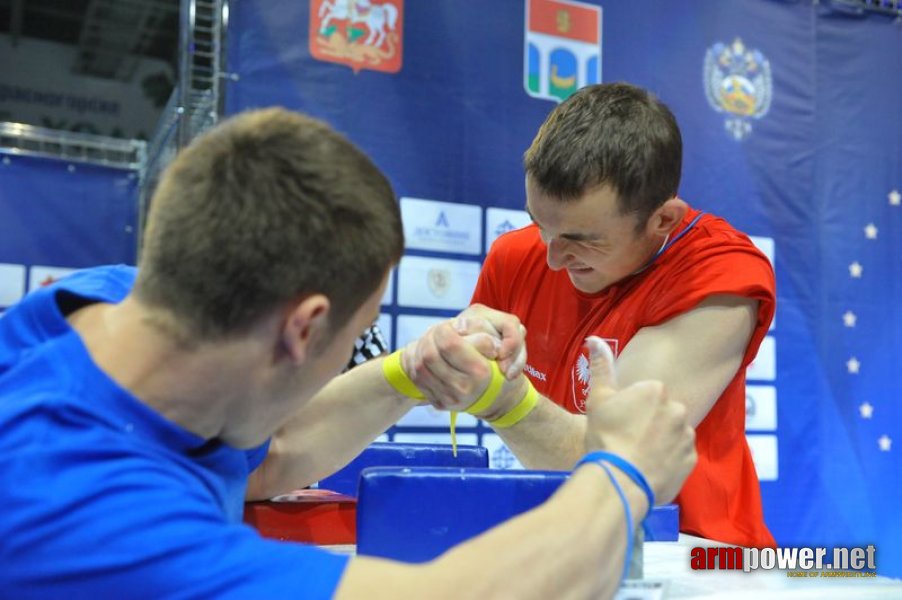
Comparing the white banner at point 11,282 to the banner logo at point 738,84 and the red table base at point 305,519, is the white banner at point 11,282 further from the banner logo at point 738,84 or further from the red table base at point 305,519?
the banner logo at point 738,84

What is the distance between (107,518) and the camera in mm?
615

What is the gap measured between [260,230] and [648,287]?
3.50ft

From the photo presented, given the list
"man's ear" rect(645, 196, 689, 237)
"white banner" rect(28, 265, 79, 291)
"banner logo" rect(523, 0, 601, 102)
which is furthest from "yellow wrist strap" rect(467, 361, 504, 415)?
"white banner" rect(28, 265, 79, 291)

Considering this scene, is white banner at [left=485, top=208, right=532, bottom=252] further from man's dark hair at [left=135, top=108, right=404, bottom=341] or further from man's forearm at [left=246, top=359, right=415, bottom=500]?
man's dark hair at [left=135, top=108, right=404, bottom=341]

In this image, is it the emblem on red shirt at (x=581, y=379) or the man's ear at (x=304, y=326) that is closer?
the man's ear at (x=304, y=326)

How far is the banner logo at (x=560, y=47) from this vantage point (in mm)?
3404

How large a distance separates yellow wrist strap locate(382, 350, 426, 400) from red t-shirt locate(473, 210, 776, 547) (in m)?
0.44

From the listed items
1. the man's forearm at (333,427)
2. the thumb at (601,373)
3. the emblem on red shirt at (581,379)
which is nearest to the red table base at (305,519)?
the man's forearm at (333,427)

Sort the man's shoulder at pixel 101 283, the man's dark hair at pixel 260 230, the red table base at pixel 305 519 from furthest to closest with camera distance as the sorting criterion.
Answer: the red table base at pixel 305 519, the man's shoulder at pixel 101 283, the man's dark hair at pixel 260 230

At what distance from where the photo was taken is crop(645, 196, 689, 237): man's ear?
157cm

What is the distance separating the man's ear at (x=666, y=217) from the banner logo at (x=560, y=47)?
1899mm

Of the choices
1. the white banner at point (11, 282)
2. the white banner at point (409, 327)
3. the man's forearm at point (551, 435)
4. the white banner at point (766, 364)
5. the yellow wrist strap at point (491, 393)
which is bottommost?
the white banner at point (766, 364)

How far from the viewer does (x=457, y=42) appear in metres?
3.28

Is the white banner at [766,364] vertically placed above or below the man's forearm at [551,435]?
below
